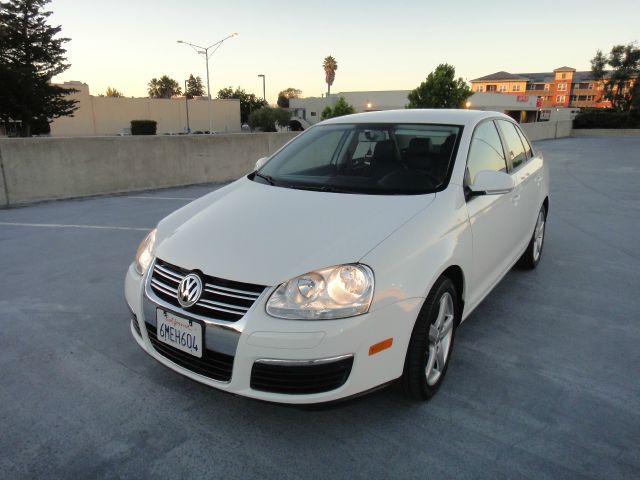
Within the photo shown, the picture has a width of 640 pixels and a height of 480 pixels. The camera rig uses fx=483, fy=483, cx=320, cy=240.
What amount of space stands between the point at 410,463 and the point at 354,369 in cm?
52

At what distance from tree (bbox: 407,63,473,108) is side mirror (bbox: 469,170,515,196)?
31443 millimetres

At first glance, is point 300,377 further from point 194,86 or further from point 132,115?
point 194,86

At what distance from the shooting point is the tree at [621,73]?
180 ft

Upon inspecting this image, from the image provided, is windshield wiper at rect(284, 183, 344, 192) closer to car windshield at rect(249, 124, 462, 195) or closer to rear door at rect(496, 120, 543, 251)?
car windshield at rect(249, 124, 462, 195)

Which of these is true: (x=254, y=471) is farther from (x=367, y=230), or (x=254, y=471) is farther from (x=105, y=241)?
(x=105, y=241)

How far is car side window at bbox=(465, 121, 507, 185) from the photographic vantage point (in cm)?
321

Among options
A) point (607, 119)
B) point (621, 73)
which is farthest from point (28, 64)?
point (621, 73)

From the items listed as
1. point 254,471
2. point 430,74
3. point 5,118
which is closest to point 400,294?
point 254,471

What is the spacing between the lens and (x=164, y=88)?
124625 millimetres

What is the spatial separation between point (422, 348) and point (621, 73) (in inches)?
2619

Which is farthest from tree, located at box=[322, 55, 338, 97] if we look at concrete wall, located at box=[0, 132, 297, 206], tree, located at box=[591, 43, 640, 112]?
concrete wall, located at box=[0, 132, 297, 206]

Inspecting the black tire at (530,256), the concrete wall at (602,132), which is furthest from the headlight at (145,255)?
the concrete wall at (602,132)

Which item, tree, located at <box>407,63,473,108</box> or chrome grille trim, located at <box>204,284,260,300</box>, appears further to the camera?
tree, located at <box>407,63,473,108</box>

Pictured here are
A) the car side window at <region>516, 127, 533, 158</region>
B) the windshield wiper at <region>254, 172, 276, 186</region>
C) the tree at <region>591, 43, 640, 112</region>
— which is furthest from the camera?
the tree at <region>591, 43, 640, 112</region>
